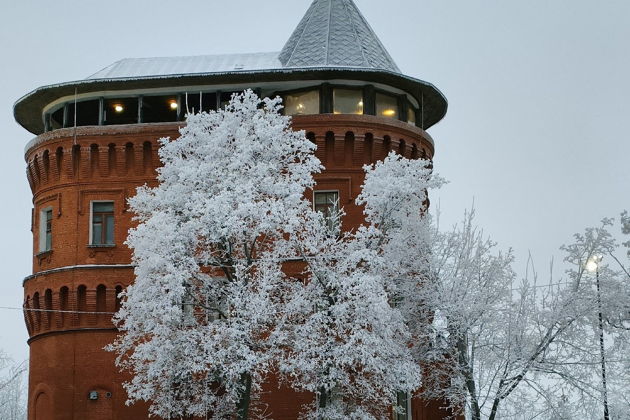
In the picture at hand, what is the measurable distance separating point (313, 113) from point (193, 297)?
11742 mm

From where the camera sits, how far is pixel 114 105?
4581 cm

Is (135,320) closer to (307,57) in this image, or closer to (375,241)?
(375,241)

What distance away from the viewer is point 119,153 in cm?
4466

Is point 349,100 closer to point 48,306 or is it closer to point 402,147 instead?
point 402,147

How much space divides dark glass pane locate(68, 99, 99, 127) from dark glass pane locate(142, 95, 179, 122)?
206 centimetres

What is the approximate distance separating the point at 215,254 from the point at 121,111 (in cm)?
1140

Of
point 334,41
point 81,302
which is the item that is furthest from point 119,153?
point 334,41

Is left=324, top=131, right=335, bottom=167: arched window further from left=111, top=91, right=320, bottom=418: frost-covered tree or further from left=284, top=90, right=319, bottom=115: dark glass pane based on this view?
left=111, top=91, right=320, bottom=418: frost-covered tree

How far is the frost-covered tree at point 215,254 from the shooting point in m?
33.8

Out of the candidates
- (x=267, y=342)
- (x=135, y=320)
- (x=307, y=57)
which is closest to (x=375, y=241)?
(x=267, y=342)

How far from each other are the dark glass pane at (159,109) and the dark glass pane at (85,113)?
206cm

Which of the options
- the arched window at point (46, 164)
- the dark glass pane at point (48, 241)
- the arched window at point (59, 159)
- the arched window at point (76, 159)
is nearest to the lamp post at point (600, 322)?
the arched window at point (76, 159)

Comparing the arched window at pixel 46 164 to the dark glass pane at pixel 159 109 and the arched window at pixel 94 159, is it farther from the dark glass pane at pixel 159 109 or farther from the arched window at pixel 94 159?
the dark glass pane at pixel 159 109

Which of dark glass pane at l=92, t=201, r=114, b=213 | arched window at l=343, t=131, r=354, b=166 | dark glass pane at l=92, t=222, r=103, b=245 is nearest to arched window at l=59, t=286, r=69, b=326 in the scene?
dark glass pane at l=92, t=222, r=103, b=245
